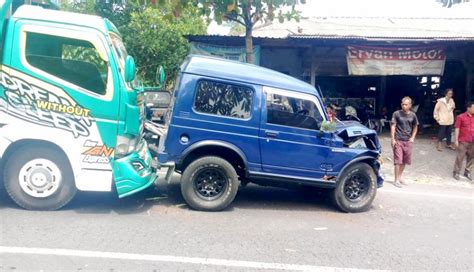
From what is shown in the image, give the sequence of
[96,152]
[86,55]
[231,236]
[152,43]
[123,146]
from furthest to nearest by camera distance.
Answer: [152,43] < [86,55] < [123,146] < [96,152] < [231,236]

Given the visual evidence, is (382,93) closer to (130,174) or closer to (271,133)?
(271,133)

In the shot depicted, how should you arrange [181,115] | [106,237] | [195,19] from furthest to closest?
[195,19], [181,115], [106,237]

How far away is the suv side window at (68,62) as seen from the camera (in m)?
5.09

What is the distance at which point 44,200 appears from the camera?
532cm

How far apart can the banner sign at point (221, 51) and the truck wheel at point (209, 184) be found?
694 centimetres

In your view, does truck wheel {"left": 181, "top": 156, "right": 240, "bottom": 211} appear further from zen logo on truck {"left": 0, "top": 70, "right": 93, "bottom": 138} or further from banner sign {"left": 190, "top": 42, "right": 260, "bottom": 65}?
banner sign {"left": 190, "top": 42, "right": 260, "bottom": 65}

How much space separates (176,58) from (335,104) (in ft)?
18.2

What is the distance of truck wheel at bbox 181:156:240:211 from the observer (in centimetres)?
573

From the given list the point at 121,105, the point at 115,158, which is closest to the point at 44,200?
the point at 115,158

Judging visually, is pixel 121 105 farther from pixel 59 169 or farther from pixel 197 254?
pixel 197 254

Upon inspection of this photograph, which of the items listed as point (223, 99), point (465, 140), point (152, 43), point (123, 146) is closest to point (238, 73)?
point (223, 99)

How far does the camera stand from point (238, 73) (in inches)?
230

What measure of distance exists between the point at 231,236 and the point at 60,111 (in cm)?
253

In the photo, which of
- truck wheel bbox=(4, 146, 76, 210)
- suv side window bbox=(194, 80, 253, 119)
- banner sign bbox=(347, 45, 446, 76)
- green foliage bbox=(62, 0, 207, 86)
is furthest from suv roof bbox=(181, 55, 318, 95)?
green foliage bbox=(62, 0, 207, 86)
